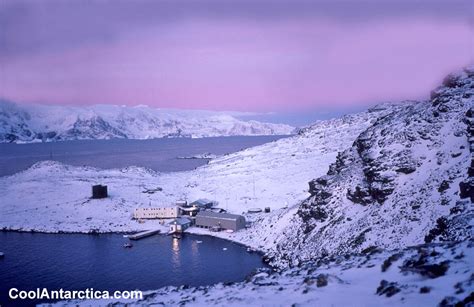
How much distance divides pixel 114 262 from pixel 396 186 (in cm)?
3949

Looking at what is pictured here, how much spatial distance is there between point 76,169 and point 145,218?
61091 mm

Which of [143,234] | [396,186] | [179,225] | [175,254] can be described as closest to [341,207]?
[396,186]

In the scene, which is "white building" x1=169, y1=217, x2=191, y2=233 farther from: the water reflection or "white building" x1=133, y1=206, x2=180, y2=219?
"white building" x1=133, y1=206, x2=180, y2=219

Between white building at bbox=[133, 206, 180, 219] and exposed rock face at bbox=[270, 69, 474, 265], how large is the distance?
28.5 m

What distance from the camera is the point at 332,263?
84.2ft

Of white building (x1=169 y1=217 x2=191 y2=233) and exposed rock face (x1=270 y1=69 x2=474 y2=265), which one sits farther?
white building (x1=169 y1=217 x2=191 y2=233)

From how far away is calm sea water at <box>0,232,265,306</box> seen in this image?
47.5 m

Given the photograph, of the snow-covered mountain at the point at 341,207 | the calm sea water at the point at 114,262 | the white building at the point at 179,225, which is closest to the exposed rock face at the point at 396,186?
the snow-covered mountain at the point at 341,207

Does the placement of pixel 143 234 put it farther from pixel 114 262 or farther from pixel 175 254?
pixel 114 262

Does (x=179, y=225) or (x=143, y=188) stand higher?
(x=143, y=188)

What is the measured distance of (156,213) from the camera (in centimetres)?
7975

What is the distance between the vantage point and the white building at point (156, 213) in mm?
79312

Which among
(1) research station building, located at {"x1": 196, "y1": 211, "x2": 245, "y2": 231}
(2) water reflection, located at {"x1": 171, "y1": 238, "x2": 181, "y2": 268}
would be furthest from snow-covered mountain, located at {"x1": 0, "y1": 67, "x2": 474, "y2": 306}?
(2) water reflection, located at {"x1": 171, "y1": 238, "x2": 181, "y2": 268}

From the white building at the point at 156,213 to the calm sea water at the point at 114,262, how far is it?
9338 mm
